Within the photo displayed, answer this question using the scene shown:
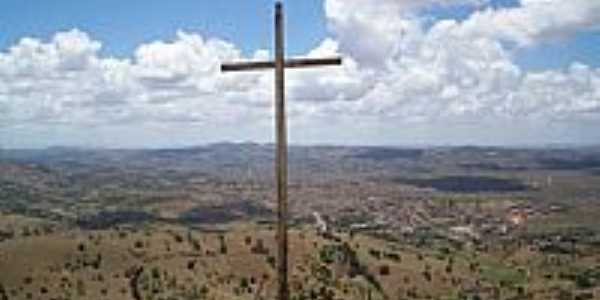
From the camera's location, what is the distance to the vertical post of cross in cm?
1121

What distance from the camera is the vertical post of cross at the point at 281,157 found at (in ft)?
36.8

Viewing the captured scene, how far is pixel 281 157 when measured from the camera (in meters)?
Result: 11.4

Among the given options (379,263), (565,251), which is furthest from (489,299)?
(565,251)

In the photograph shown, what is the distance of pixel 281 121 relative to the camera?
446 inches

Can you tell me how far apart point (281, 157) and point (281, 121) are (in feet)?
1.70

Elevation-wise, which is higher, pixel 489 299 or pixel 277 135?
pixel 277 135

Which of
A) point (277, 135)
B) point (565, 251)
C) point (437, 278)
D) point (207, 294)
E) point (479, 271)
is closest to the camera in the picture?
point (277, 135)

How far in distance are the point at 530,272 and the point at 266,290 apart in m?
65.0

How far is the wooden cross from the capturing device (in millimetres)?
11195

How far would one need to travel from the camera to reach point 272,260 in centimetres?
14588

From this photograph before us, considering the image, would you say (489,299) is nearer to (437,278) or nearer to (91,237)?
(437,278)

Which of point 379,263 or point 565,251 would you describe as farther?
point 565,251

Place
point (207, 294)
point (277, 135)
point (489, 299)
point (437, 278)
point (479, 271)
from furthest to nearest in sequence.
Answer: point (479, 271) → point (437, 278) → point (489, 299) → point (207, 294) → point (277, 135)

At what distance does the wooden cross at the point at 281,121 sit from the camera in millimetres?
11195
